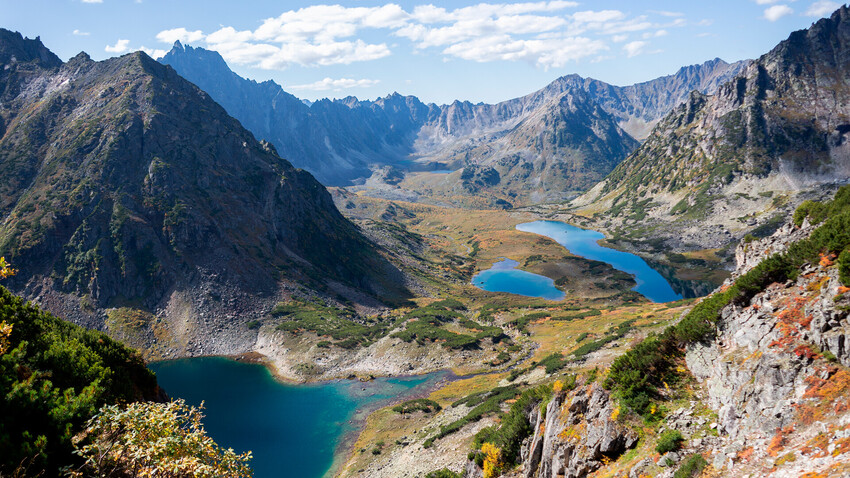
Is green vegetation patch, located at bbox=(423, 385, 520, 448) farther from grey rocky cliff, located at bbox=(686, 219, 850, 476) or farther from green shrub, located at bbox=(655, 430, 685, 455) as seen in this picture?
green shrub, located at bbox=(655, 430, 685, 455)

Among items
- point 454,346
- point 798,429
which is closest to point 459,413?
point 454,346

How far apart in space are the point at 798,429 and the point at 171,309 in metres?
134

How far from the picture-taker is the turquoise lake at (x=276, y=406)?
221ft

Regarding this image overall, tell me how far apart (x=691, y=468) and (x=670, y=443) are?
185 cm

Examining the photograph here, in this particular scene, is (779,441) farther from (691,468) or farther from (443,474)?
(443,474)

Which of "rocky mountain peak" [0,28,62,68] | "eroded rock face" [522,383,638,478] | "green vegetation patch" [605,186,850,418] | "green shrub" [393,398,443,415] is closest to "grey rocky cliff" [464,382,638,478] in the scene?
"eroded rock face" [522,383,638,478]

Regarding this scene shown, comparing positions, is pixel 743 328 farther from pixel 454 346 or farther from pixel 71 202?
pixel 71 202

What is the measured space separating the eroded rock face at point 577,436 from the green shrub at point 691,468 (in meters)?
4.30

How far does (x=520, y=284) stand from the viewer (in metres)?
180

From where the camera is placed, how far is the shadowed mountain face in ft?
394

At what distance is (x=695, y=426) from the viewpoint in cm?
2119

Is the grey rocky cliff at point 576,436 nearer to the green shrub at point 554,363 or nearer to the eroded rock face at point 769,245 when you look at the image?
the eroded rock face at point 769,245

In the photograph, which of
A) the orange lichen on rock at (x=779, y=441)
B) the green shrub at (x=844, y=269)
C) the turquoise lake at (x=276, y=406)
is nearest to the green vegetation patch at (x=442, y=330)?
the turquoise lake at (x=276, y=406)

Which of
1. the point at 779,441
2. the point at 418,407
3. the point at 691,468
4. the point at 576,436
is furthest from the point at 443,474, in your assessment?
the point at 779,441
